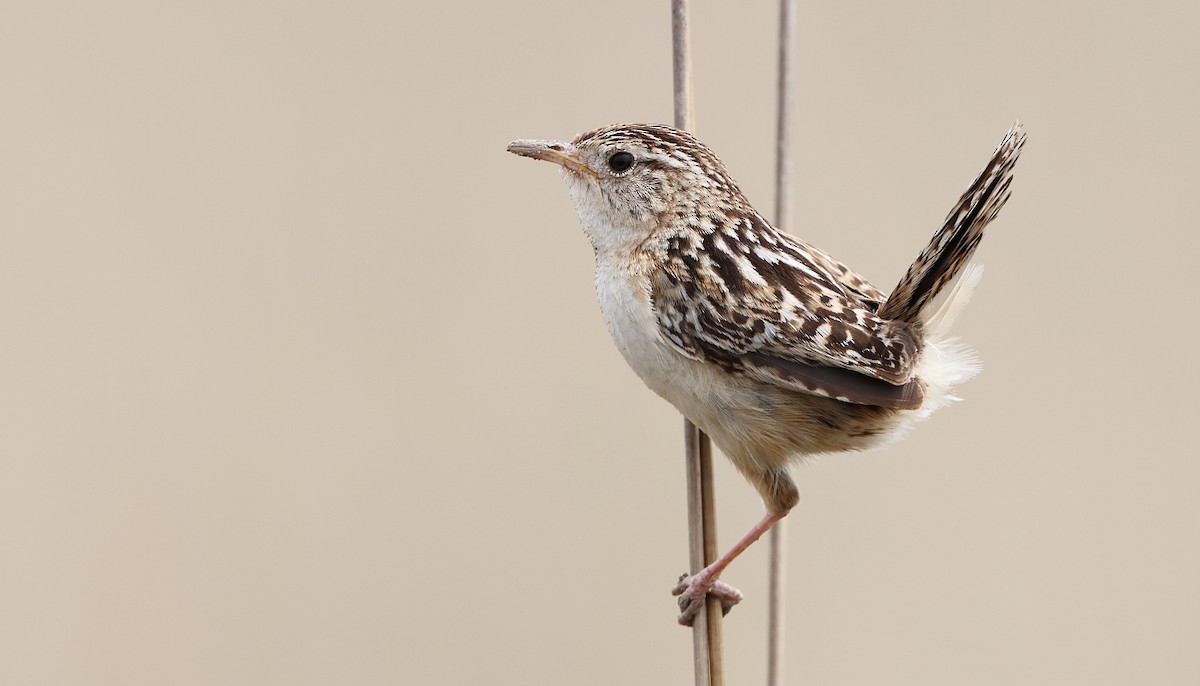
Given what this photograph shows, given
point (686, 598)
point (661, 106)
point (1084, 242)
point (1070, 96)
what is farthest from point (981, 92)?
point (686, 598)

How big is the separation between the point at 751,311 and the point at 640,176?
0.56 metres

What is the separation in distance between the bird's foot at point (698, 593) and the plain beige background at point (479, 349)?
1421 millimetres

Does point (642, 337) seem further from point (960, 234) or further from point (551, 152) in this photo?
point (960, 234)

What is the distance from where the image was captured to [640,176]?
337 cm

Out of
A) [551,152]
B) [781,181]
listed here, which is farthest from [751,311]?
[551,152]

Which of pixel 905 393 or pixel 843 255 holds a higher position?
pixel 843 255

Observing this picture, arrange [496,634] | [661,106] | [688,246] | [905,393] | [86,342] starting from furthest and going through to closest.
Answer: [661,106] → [86,342] → [496,634] → [688,246] → [905,393]

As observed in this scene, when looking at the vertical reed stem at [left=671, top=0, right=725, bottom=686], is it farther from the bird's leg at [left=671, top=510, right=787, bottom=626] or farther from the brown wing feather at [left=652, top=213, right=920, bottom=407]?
the brown wing feather at [left=652, top=213, right=920, bottom=407]

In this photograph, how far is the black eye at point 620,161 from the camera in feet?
11.1

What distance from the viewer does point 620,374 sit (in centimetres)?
551

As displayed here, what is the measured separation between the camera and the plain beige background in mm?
4906

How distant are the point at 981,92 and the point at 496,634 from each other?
10.9 feet

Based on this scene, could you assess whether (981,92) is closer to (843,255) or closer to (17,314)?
(843,255)

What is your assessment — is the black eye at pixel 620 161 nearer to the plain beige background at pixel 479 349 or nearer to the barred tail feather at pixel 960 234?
the barred tail feather at pixel 960 234
